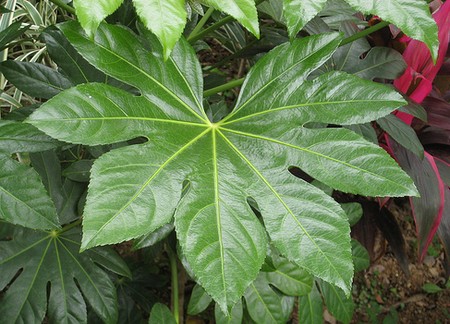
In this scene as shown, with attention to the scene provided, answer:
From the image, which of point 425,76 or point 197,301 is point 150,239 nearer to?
point 197,301

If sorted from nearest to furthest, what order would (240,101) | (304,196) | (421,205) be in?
(304,196) → (240,101) → (421,205)

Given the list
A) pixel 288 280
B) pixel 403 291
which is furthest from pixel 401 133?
pixel 403 291

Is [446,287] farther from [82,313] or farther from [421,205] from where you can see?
Result: [82,313]

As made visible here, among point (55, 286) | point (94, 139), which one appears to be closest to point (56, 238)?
point (55, 286)

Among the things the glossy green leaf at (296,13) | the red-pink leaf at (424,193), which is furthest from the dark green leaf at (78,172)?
the red-pink leaf at (424,193)

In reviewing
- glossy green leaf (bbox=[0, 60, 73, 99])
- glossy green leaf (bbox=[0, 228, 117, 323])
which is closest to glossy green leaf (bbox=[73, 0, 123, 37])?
glossy green leaf (bbox=[0, 60, 73, 99])
